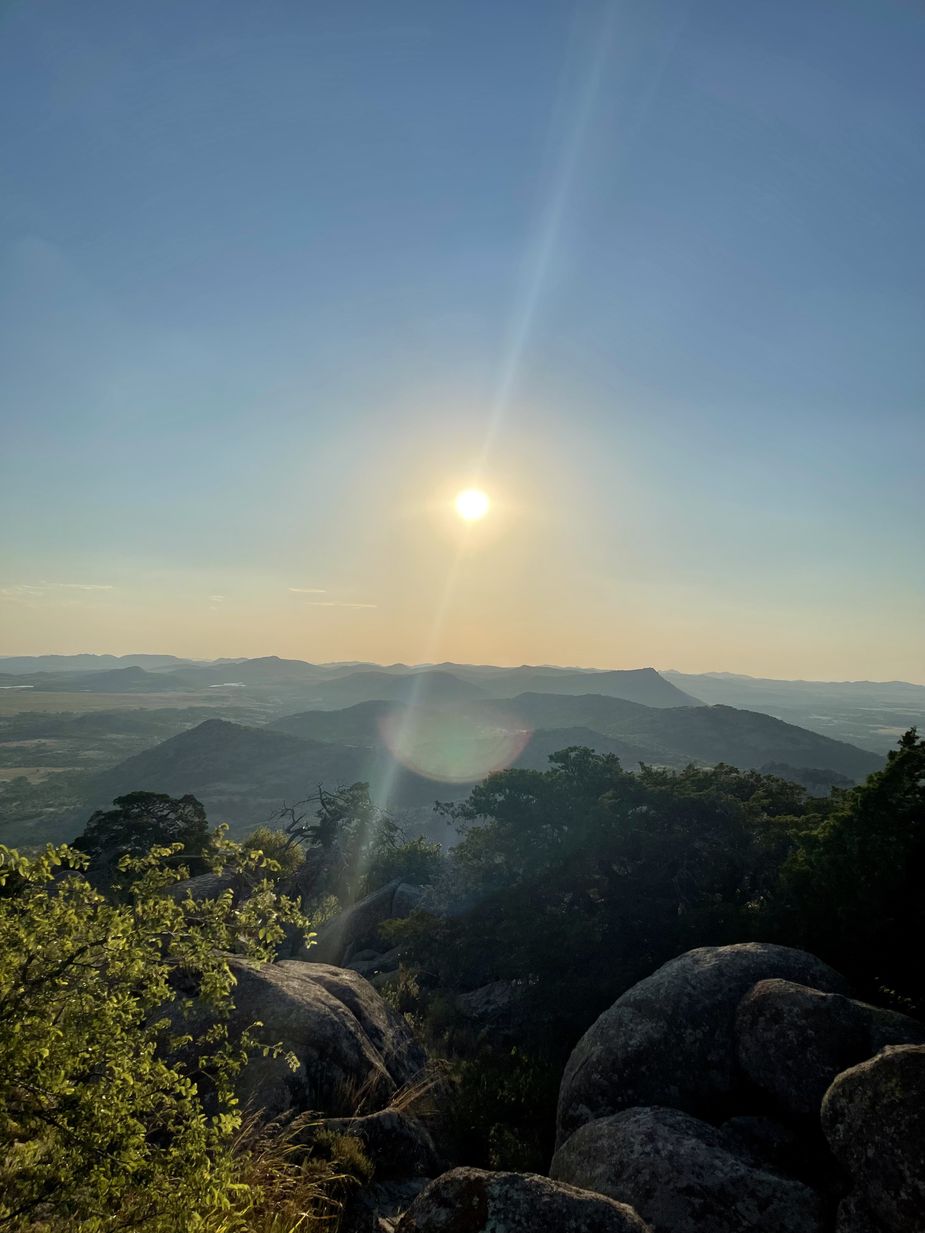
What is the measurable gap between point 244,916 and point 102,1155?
163 centimetres

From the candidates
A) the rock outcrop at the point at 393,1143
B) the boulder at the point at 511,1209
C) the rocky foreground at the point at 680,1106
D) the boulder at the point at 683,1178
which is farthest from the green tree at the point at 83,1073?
the boulder at the point at 683,1178

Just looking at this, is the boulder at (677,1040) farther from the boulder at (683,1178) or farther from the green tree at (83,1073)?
the green tree at (83,1073)

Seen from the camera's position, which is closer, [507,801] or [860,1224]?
[860,1224]

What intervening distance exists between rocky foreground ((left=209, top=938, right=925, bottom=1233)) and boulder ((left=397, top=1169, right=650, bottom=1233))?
2cm

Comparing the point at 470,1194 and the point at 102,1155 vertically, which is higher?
the point at 102,1155

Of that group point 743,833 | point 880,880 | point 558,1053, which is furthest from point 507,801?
point 880,880

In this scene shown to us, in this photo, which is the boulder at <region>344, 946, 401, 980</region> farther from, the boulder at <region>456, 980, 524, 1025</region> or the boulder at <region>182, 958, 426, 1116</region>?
the boulder at <region>182, 958, 426, 1116</region>

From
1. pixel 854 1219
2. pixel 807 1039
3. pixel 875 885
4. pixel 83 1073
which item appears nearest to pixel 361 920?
pixel 875 885

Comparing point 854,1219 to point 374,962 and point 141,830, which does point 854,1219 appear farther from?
point 141,830

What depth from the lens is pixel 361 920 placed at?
3008 centimetres

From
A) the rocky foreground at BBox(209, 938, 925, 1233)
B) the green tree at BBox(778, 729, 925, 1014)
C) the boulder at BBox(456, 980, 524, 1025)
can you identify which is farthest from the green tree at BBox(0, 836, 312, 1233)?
the boulder at BBox(456, 980, 524, 1025)

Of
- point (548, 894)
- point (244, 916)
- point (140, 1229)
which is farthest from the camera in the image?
point (548, 894)

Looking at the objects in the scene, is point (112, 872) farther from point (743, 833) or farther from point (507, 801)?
point (743, 833)

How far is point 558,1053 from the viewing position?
51.0 ft
